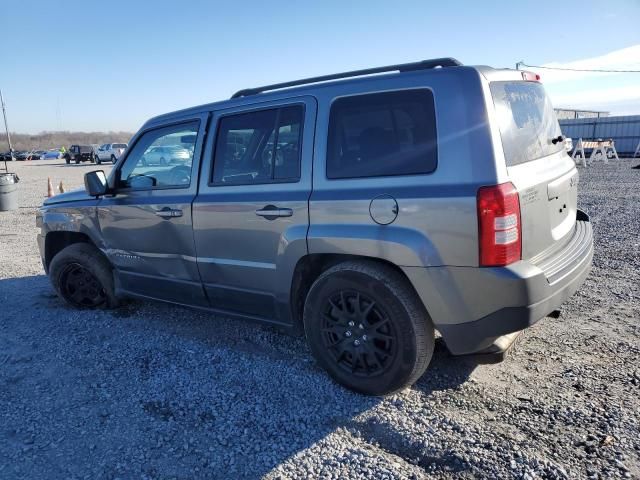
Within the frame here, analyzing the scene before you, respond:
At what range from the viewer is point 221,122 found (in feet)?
13.0

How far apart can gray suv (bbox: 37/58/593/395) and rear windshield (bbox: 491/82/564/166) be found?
0.02m

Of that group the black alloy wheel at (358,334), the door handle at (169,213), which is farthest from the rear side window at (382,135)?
the door handle at (169,213)

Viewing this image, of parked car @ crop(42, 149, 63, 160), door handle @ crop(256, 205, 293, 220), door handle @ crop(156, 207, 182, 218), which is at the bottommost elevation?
door handle @ crop(156, 207, 182, 218)

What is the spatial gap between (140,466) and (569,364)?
2924 mm

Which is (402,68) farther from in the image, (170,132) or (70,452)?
(70,452)

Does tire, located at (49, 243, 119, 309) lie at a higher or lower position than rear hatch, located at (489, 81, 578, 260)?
lower

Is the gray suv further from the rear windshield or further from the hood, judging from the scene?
the hood

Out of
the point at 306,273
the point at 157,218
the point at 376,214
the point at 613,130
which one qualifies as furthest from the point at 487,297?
the point at 613,130

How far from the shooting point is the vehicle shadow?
2.76 m

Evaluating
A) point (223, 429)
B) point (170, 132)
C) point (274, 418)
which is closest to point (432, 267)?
point (274, 418)

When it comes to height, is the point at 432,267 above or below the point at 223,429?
above

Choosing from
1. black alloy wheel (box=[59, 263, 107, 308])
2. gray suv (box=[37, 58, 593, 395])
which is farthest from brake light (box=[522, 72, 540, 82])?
black alloy wheel (box=[59, 263, 107, 308])

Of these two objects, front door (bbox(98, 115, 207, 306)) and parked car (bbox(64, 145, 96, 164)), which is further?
parked car (bbox(64, 145, 96, 164))

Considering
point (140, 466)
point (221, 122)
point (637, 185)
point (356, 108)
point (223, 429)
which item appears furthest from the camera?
point (637, 185)
